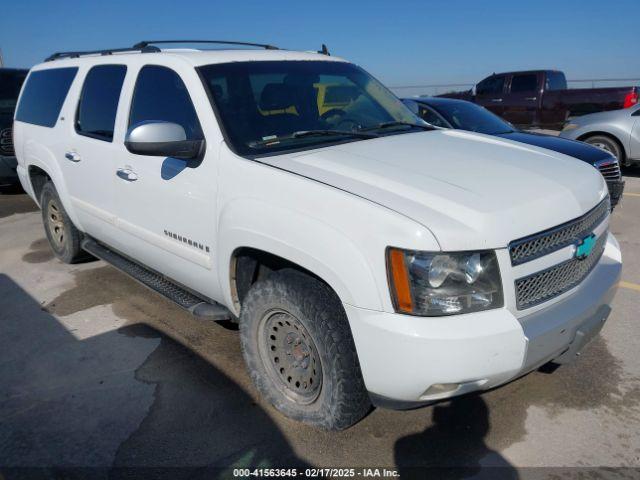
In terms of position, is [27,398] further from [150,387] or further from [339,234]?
[339,234]

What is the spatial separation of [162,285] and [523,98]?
12803 mm

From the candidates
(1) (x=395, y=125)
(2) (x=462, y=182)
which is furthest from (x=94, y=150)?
(2) (x=462, y=182)

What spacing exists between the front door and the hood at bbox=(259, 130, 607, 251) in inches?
20.5

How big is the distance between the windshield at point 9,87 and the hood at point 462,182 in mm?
8373

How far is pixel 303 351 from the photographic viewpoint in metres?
2.72

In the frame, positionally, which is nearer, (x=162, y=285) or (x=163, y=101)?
(x=163, y=101)

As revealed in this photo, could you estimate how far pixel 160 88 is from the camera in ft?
11.3

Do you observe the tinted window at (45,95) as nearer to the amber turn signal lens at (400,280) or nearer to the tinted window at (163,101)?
the tinted window at (163,101)

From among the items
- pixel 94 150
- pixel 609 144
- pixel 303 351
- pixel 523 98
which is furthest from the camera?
pixel 523 98

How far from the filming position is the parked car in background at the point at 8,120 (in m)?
8.41

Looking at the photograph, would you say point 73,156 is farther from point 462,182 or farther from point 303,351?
point 462,182

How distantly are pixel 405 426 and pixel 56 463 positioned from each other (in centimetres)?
178

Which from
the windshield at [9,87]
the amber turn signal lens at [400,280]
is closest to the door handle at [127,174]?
the amber turn signal lens at [400,280]

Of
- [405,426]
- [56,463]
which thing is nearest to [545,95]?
[405,426]
